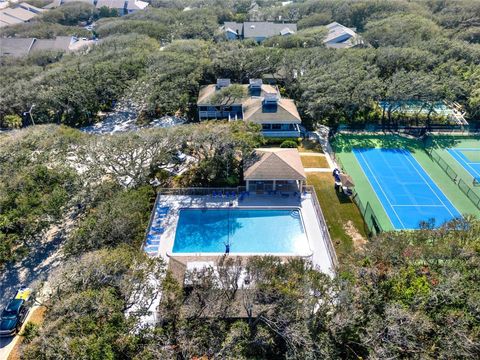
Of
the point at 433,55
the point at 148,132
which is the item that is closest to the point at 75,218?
the point at 148,132

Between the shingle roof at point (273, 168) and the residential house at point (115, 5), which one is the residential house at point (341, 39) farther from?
the residential house at point (115, 5)

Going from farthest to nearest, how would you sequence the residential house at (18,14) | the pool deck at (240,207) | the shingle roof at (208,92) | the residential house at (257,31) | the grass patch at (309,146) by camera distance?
the residential house at (18,14), the residential house at (257,31), the shingle roof at (208,92), the grass patch at (309,146), the pool deck at (240,207)

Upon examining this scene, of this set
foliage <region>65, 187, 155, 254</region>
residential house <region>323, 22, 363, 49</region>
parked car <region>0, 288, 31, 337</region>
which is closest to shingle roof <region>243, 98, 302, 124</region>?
foliage <region>65, 187, 155, 254</region>

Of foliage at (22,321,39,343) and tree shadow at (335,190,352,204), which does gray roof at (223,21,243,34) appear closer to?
tree shadow at (335,190,352,204)

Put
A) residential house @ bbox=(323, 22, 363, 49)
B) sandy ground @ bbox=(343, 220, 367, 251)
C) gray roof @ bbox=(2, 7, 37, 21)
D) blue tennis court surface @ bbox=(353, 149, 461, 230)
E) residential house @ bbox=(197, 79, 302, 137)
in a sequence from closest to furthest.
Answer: sandy ground @ bbox=(343, 220, 367, 251) < blue tennis court surface @ bbox=(353, 149, 461, 230) < residential house @ bbox=(197, 79, 302, 137) < residential house @ bbox=(323, 22, 363, 49) < gray roof @ bbox=(2, 7, 37, 21)

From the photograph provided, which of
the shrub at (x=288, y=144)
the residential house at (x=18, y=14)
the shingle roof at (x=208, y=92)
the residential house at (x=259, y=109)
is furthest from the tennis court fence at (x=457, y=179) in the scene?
the residential house at (x=18, y=14)

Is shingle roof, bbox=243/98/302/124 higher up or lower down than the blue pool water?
higher up

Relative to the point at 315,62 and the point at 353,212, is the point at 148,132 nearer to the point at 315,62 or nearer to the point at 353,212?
the point at 353,212
